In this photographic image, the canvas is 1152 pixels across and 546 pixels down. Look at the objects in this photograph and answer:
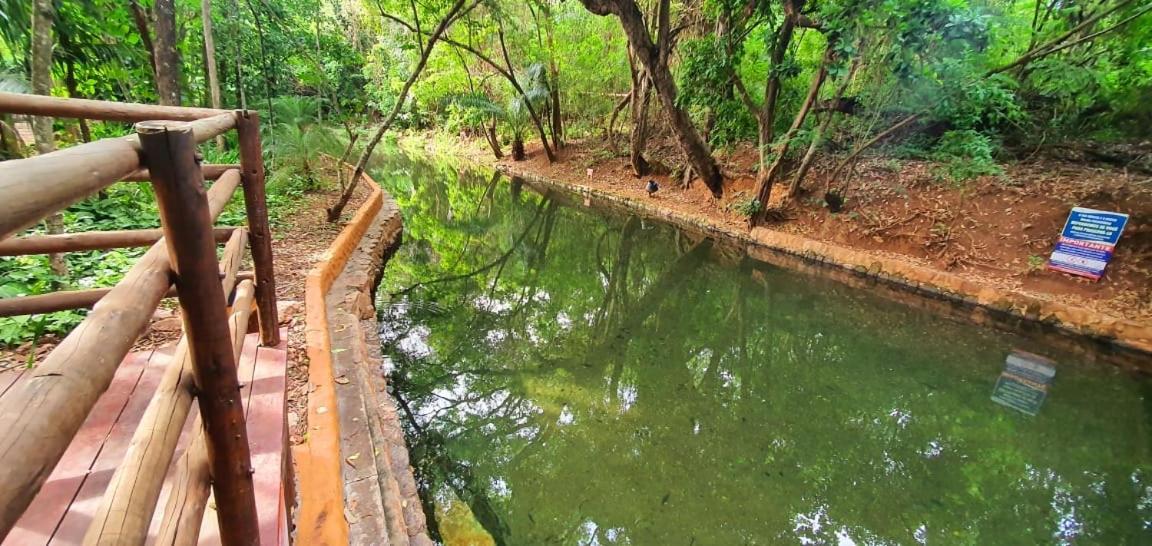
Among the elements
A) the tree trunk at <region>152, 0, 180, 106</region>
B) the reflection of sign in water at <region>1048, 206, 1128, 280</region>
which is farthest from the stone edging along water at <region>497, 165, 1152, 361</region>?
the tree trunk at <region>152, 0, 180, 106</region>

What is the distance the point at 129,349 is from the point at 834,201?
910 cm

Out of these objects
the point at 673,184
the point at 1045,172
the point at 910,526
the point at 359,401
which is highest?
the point at 1045,172

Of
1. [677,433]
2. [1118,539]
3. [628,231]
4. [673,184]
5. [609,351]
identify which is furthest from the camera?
[673,184]

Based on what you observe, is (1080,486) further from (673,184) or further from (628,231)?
(673,184)

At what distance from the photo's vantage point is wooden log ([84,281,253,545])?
2.31ft

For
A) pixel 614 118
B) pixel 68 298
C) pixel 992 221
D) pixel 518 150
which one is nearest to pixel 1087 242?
pixel 992 221

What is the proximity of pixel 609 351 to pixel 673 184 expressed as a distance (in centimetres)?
745

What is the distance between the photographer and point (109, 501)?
2.39ft

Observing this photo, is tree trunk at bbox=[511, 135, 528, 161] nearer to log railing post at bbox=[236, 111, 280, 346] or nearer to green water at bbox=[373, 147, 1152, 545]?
Answer: green water at bbox=[373, 147, 1152, 545]

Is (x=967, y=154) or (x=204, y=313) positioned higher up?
(x=967, y=154)

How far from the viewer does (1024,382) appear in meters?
4.61

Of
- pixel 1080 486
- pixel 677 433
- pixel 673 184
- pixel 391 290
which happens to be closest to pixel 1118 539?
pixel 1080 486

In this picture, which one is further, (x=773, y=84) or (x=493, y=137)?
(x=493, y=137)

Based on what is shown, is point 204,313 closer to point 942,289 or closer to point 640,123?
point 942,289
